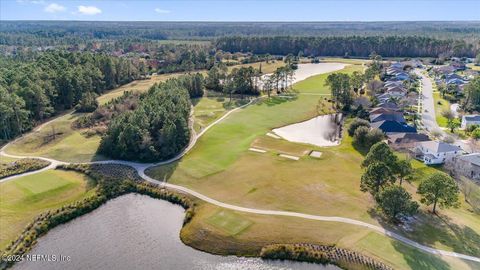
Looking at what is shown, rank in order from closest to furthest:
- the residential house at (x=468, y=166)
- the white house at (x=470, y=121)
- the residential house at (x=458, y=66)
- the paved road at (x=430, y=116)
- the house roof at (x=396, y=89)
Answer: the residential house at (x=468, y=166) < the paved road at (x=430, y=116) < the white house at (x=470, y=121) < the house roof at (x=396, y=89) < the residential house at (x=458, y=66)

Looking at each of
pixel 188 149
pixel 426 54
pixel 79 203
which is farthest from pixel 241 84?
pixel 426 54

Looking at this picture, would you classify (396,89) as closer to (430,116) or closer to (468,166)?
(430,116)

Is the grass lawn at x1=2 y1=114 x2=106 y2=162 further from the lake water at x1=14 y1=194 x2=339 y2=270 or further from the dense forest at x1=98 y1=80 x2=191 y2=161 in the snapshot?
the lake water at x1=14 y1=194 x2=339 y2=270

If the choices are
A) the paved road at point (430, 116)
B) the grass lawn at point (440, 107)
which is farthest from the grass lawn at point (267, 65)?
the grass lawn at point (440, 107)

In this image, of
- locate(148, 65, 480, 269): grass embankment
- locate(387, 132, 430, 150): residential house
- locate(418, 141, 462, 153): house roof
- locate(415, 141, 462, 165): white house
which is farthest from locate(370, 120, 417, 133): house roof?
locate(415, 141, 462, 165): white house

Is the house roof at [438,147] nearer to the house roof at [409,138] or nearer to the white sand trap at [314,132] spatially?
the house roof at [409,138]

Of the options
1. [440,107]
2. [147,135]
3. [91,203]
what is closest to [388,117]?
[440,107]
